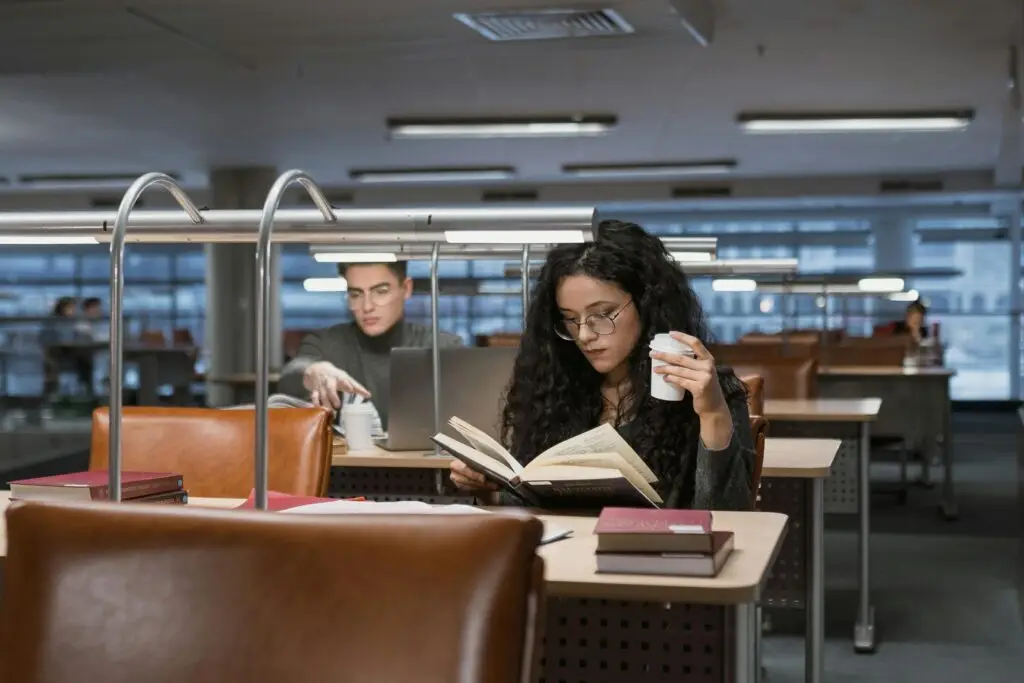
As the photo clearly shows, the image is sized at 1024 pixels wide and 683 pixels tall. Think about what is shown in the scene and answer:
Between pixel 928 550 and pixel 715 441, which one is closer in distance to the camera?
pixel 715 441

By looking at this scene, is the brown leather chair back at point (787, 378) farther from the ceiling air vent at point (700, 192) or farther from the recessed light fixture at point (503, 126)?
the ceiling air vent at point (700, 192)

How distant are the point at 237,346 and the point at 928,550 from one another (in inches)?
323

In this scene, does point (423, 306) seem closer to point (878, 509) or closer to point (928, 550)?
point (878, 509)

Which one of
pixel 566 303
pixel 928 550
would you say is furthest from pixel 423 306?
pixel 566 303

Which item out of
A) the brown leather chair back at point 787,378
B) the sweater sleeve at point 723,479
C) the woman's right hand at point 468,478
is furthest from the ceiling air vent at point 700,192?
the woman's right hand at point 468,478

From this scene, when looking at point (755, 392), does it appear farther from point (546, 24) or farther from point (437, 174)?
point (437, 174)

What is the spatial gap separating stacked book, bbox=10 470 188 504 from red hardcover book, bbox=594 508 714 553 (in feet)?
2.44

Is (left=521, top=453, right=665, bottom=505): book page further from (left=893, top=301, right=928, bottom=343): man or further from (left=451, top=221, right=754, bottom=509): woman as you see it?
(left=893, top=301, right=928, bottom=343): man

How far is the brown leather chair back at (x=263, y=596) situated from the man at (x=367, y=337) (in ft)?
9.34

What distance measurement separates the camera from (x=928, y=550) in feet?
19.0

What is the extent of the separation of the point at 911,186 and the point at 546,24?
8.10 metres

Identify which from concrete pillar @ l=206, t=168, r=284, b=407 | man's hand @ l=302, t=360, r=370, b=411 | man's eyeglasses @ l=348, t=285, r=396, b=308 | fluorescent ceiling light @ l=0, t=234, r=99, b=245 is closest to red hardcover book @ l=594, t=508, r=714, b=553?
fluorescent ceiling light @ l=0, t=234, r=99, b=245

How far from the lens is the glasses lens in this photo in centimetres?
231

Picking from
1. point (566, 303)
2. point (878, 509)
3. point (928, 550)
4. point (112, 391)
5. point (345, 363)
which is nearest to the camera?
point (112, 391)
